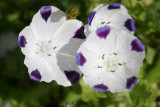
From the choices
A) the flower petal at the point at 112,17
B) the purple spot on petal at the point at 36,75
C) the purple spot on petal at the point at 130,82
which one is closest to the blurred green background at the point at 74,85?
the flower petal at the point at 112,17

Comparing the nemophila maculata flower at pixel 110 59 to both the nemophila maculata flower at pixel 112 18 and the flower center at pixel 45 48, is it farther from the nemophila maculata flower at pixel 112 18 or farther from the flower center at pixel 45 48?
the flower center at pixel 45 48

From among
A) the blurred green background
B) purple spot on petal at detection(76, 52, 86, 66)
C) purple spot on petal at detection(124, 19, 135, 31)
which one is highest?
purple spot on petal at detection(124, 19, 135, 31)

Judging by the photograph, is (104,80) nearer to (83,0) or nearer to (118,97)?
(118,97)

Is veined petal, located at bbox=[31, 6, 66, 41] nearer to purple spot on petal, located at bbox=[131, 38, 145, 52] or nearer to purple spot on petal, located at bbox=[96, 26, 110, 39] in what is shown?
purple spot on petal, located at bbox=[96, 26, 110, 39]

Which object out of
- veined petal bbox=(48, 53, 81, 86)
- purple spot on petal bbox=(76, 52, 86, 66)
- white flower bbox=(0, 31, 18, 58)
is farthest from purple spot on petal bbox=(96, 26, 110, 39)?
white flower bbox=(0, 31, 18, 58)

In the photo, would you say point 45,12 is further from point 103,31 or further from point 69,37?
point 103,31

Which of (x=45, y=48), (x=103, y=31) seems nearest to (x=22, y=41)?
(x=45, y=48)
